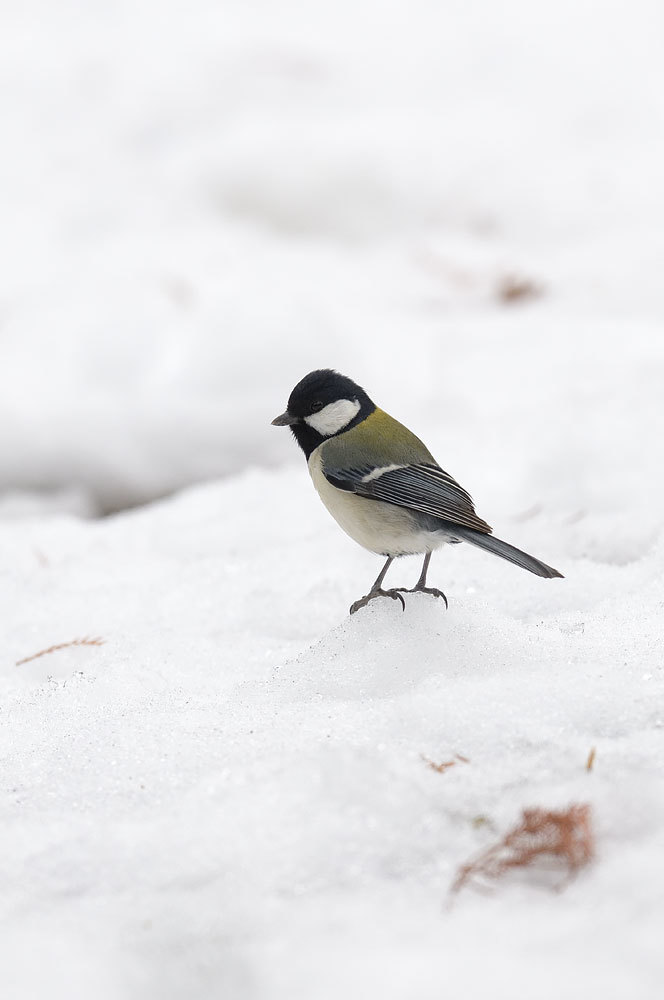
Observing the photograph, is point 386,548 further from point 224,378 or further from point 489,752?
point 224,378

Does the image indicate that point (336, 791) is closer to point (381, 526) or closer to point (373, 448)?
point (381, 526)

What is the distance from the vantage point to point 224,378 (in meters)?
5.49

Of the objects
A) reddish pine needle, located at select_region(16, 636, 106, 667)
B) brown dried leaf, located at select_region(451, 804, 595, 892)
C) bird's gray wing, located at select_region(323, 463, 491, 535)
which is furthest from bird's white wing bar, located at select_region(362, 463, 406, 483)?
brown dried leaf, located at select_region(451, 804, 595, 892)

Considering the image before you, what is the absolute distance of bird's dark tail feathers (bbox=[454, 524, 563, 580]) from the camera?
2725mm

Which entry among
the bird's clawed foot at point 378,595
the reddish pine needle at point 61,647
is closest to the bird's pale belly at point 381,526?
the bird's clawed foot at point 378,595

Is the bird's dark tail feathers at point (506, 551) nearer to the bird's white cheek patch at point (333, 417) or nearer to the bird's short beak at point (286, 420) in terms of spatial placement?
the bird's white cheek patch at point (333, 417)

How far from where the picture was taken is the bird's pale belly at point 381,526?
3.08 m

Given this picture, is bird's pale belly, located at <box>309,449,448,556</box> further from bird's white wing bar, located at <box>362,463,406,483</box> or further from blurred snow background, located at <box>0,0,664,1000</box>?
blurred snow background, located at <box>0,0,664,1000</box>

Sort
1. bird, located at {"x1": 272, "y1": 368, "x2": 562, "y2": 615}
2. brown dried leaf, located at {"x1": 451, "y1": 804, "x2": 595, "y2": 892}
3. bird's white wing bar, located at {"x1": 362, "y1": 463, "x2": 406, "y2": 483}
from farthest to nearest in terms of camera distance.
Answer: bird's white wing bar, located at {"x1": 362, "y1": 463, "x2": 406, "y2": 483}
bird, located at {"x1": 272, "y1": 368, "x2": 562, "y2": 615}
brown dried leaf, located at {"x1": 451, "y1": 804, "x2": 595, "y2": 892}

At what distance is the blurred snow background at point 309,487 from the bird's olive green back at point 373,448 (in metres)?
0.49

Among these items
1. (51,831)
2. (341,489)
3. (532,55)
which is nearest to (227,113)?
(532,55)

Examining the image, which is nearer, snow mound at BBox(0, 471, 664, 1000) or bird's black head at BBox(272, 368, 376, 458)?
snow mound at BBox(0, 471, 664, 1000)

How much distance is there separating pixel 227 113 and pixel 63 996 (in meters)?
6.92

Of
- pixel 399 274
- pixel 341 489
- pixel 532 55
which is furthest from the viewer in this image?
pixel 532 55
